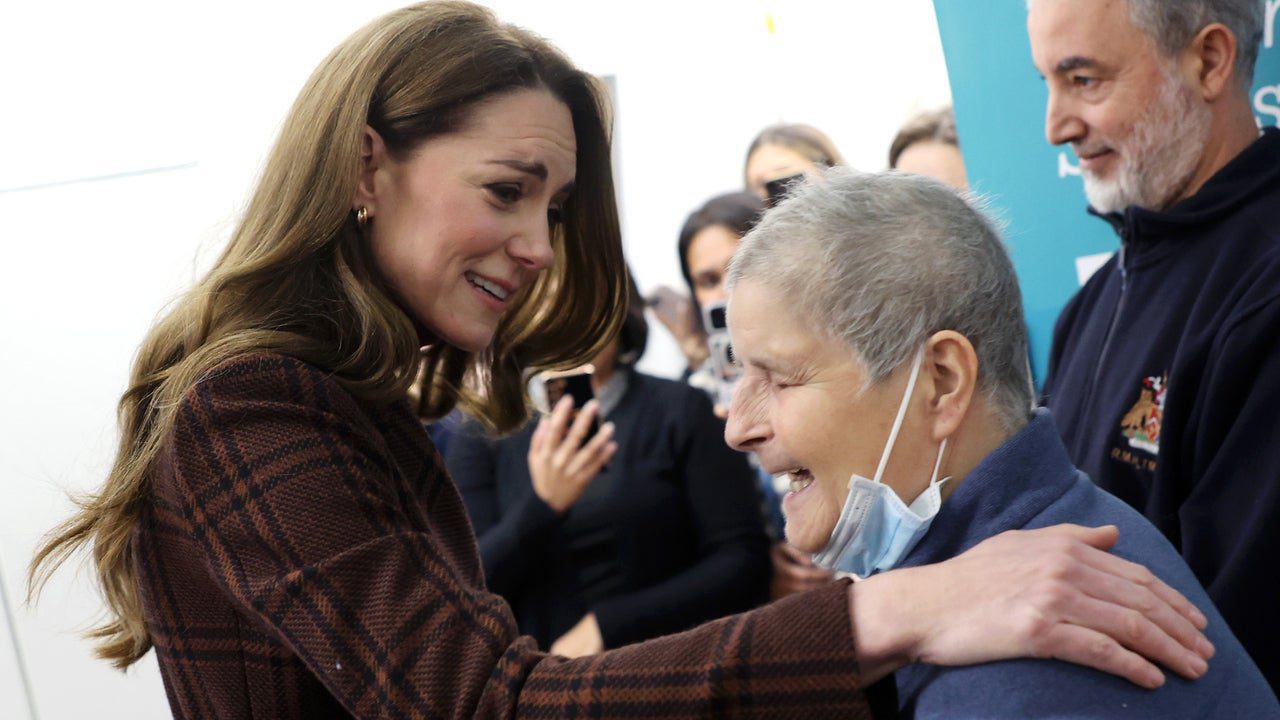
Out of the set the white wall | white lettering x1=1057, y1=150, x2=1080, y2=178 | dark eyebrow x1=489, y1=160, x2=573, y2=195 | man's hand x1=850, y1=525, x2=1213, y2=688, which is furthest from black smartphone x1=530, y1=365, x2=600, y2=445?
man's hand x1=850, y1=525, x2=1213, y2=688

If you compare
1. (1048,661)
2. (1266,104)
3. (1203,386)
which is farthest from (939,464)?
(1266,104)

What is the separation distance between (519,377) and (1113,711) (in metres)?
1.34

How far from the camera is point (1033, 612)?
1.21m

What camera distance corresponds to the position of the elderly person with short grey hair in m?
1.46

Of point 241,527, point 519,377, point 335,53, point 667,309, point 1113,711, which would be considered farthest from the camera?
point 667,309

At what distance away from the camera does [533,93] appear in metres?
1.84

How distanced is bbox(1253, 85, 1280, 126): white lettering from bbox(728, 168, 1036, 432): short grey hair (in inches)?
51.1

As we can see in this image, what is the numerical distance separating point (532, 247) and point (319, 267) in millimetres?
316

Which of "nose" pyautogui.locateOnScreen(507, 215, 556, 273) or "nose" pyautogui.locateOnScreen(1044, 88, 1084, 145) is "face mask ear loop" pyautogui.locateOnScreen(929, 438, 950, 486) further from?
"nose" pyautogui.locateOnScreen(1044, 88, 1084, 145)

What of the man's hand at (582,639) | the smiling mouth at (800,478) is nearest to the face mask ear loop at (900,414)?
the smiling mouth at (800,478)

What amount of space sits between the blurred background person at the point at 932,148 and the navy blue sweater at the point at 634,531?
1.21m

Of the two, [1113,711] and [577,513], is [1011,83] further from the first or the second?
[1113,711]

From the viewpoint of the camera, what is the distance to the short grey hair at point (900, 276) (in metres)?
1.48

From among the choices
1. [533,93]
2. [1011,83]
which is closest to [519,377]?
[533,93]
